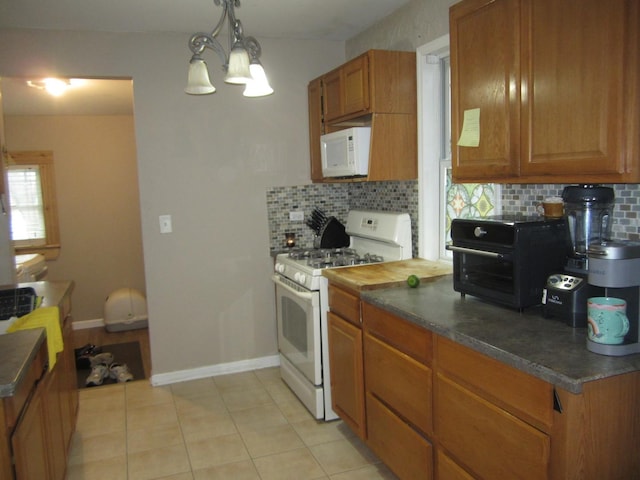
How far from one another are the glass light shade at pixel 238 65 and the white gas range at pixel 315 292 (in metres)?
1.17

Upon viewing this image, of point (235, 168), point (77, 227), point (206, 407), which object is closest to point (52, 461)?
point (206, 407)

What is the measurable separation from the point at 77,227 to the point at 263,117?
9.40 ft

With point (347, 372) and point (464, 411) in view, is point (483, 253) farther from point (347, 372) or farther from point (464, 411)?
point (347, 372)

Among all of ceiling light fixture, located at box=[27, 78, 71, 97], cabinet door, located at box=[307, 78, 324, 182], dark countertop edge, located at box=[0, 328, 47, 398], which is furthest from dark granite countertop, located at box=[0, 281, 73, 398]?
ceiling light fixture, located at box=[27, 78, 71, 97]

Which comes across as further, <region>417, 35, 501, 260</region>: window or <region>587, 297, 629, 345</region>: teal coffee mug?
<region>417, 35, 501, 260</region>: window

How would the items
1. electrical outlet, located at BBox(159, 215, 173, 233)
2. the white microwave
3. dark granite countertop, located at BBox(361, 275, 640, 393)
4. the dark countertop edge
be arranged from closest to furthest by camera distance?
1. dark granite countertop, located at BBox(361, 275, 640, 393)
2. the dark countertop edge
3. the white microwave
4. electrical outlet, located at BBox(159, 215, 173, 233)

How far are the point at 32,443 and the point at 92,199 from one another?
416cm

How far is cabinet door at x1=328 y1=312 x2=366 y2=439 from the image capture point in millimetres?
2568

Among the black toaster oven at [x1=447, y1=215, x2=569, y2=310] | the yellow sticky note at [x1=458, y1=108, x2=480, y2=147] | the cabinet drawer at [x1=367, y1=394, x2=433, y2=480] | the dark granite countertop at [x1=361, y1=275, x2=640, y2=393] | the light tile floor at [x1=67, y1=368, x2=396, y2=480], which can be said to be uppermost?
the yellow sticky note at [x1=458, y1=108, x2=480, y2=147]

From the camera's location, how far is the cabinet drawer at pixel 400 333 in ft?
6.50

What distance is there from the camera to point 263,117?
3750 millimetres

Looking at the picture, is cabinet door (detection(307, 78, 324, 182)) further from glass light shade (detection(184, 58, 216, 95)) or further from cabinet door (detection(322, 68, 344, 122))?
glass light shade (detection(184, 58, 216, 95))

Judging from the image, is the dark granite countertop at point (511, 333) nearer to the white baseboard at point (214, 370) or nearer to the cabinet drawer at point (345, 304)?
the cabinet drawer at point (345, 304)

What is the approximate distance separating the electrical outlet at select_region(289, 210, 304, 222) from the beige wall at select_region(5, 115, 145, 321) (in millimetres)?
2515
